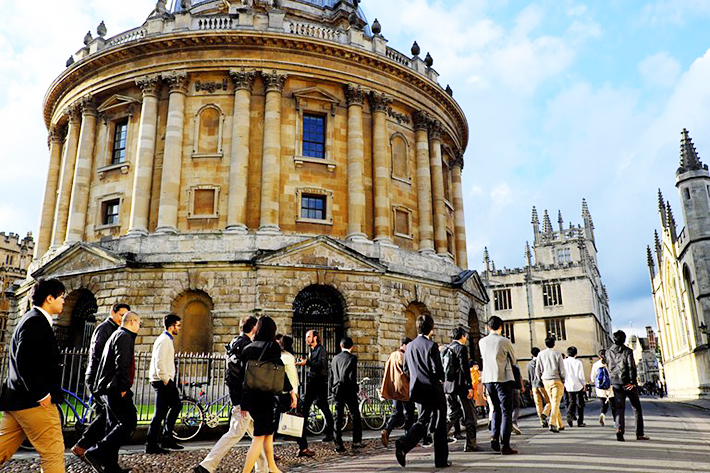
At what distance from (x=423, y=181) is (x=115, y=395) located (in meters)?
22.3

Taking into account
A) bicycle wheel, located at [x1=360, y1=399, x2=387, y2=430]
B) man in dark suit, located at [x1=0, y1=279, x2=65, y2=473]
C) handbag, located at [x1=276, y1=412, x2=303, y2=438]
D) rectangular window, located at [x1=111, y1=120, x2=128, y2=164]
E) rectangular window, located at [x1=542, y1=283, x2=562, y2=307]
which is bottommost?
bicycle wheel, located at [x1=360, y1=399, x2=387, y2=430]

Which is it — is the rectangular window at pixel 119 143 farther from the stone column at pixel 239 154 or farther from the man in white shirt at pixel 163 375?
the man in white shirt at pixel 163 375

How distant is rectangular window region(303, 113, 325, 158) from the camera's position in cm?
2559

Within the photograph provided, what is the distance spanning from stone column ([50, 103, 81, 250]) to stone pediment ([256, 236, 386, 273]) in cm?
1134

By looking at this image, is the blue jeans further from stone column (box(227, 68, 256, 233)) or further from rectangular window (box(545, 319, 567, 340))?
rectangular window (box(545, 319, 567, 340))

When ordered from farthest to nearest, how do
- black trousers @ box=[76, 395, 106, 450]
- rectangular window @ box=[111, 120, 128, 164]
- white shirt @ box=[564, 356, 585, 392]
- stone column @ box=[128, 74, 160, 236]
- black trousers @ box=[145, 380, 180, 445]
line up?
rectangular window @ box=[111, 120, 128, 164] < stone column @ box=[128, 74, 160, 236] < white shirt @ box=[564, 356, 585, 392] < black trousers @ box=[145, 380, 180, 445] < black trousers @ box=[76, 395, 106, 450]

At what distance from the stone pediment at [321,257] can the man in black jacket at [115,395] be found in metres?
14.3

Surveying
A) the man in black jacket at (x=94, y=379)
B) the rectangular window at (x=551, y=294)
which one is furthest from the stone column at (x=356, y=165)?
the rectangular window at (x=551, y=294)

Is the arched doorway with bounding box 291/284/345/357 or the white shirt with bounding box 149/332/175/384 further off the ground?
the arched doorway with bounding box 291/284/345/357

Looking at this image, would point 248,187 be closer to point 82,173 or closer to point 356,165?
point 356,165

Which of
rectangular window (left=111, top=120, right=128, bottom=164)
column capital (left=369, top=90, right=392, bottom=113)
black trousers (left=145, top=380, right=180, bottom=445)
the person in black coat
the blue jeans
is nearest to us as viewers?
the person in black coat

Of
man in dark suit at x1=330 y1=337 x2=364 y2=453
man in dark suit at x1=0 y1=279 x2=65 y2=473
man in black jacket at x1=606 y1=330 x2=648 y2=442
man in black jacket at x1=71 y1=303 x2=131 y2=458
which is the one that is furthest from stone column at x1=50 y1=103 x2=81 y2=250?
man in black jacket at x1=606 y1=330 x2=648 y2=442

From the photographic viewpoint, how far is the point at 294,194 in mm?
24250

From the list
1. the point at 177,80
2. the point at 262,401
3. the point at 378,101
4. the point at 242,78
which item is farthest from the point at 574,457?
the point at 177,80
